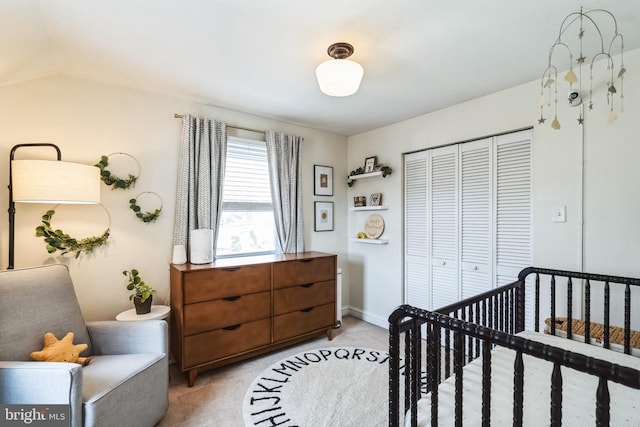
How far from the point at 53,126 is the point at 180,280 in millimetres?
1441

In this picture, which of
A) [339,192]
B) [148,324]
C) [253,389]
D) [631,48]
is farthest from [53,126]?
[631,48]

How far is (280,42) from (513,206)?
7.23 feet

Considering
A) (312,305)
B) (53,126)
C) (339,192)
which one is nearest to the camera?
(53,126)

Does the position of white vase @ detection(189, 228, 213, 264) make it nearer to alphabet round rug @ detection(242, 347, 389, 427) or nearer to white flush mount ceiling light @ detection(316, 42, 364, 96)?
alphabet round rug @ detection(242, 347, 389, 427)

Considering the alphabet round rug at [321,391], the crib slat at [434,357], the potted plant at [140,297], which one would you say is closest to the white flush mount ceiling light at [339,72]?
the crib slat at [434,357]

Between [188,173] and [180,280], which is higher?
[188,173]

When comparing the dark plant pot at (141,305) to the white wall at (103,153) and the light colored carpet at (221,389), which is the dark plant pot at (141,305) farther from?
the light colored carpet at (221,389)

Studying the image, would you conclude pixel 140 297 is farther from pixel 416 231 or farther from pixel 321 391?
pixel 416 231

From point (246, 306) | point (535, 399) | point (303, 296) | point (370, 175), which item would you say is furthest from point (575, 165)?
point (246, 306)

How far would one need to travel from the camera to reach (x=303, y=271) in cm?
291

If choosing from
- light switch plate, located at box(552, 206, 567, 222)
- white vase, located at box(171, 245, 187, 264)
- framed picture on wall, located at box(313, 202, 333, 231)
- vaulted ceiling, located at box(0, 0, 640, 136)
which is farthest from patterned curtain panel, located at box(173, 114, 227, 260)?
light switch plate, located at box(552, 206, 567, 222)

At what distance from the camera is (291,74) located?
87.5 inches

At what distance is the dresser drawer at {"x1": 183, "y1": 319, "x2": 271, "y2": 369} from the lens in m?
2.28

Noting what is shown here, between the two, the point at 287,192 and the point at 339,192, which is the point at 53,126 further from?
the point at 339,192
